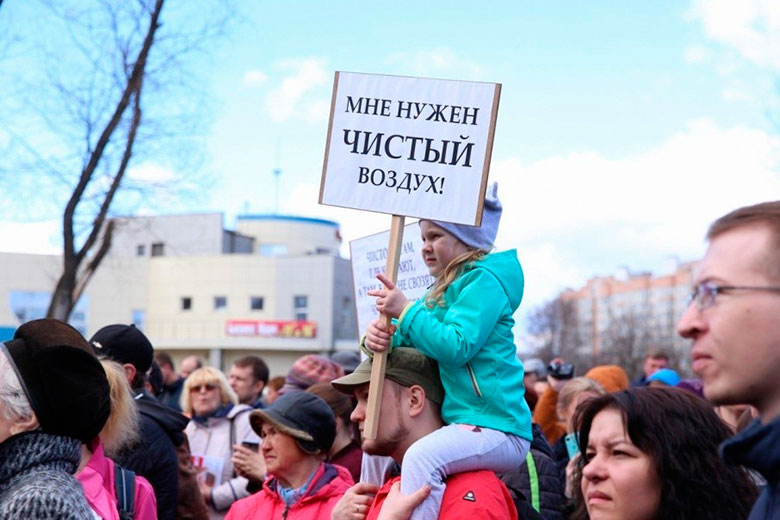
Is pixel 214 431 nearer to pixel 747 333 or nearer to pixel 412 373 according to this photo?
pixel 412 373

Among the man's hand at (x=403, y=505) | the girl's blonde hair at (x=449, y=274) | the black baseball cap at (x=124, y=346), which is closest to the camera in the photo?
the man's hand at (x=403, y=505)

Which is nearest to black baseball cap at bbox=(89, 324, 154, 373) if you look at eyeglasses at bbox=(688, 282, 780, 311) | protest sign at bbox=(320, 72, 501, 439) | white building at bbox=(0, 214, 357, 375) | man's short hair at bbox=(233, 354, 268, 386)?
protest sign at bbox=(320, 72, 501, 439)

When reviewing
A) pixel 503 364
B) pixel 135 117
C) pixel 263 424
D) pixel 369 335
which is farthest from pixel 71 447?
pixel 135 117

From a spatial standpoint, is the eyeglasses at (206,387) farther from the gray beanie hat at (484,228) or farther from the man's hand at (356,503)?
the gray beanie hat at (484,228)

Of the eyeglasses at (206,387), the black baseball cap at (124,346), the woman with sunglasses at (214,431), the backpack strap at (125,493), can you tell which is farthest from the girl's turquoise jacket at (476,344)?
the eyeglasses at (206,387)

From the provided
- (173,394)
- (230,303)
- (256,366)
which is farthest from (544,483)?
(230,303)

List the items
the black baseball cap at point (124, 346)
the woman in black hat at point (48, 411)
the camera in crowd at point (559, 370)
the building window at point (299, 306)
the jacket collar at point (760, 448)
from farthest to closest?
the building window at point (299, 306), the camera in crowd at point (559, 370), the black baseball cap at point (124, 346), the woman in black hat at point (48, 411), the jacket collar at point (760, 448)

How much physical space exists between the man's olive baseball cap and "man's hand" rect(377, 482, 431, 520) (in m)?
0.46

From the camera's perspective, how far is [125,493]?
432cm

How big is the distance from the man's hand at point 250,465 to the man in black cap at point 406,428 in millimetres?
2424

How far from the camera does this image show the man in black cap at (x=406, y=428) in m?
3.68

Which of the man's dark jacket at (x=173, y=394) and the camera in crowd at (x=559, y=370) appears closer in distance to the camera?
the camera in crowd at (x=559, y=370)

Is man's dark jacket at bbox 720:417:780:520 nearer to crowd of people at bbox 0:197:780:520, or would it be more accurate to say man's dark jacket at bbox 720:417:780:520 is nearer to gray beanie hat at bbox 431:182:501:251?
crowd of people at bbox 0:197:780:520

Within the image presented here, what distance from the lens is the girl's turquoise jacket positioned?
377 cm
